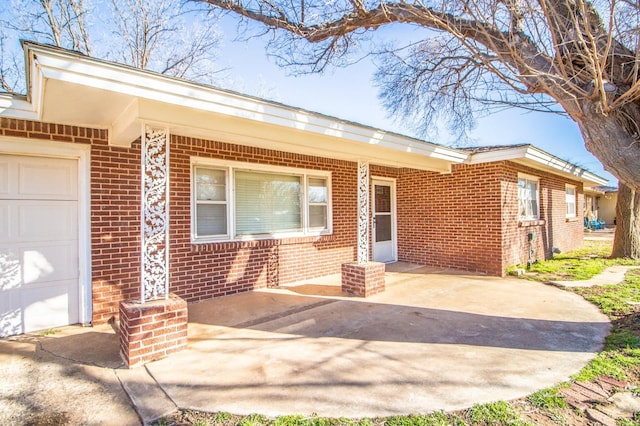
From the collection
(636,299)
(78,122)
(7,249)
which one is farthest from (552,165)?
→ (7,249)

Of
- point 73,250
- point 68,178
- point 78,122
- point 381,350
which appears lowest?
point 381,350

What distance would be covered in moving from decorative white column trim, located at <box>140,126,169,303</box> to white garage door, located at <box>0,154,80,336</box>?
1.63 meters

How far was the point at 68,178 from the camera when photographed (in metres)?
4.51

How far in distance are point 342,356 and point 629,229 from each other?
10.3m

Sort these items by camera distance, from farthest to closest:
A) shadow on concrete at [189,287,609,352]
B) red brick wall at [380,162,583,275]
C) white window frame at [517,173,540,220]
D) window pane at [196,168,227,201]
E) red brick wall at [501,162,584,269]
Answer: white window frame at [517,173,540,220] → red brick wall at [501,162,584,269] → red brick wall at [380,162,583,275] → window pane at [196,168,227,201] → shadow on concrete at [189,287,609,352]

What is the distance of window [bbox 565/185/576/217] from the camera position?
40.3ft

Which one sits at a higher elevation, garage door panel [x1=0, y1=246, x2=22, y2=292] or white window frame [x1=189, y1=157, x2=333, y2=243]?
white window frame [x1=189, y1=157, x2=333, y2=243]

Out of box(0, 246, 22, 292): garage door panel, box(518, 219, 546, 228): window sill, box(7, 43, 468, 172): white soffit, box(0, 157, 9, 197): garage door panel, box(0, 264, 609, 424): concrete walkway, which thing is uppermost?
box(7, 43, 468, 172): white soffit

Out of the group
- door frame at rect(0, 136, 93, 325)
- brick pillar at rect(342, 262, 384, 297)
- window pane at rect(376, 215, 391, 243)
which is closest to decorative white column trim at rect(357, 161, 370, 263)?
brick pillar at rect(342, 262, 384, 297)

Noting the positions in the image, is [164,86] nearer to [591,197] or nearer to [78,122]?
[78,122]

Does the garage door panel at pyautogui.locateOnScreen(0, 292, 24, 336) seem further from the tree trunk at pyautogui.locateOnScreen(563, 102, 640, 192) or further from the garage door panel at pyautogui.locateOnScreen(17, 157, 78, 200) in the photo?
the tree trunk at pyautogui.locateOnScreen(563, 102, 640, 192)

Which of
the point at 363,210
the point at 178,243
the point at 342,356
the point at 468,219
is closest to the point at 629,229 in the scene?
the point at 468,219

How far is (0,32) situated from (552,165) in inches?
632

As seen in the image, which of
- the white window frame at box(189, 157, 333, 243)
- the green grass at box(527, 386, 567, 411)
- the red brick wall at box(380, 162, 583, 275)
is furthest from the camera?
the red brick wall at box(380, 162, 583, 275)
